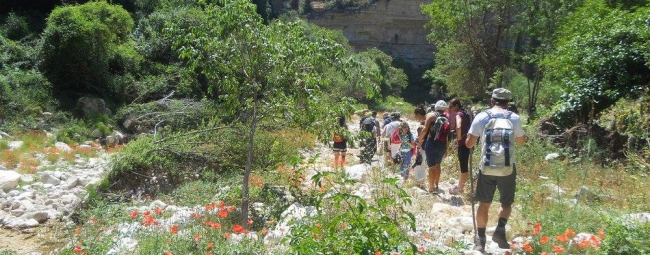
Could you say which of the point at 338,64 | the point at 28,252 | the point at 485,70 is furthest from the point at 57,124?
the point at 485,70

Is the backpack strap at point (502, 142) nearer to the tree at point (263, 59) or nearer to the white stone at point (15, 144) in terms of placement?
the tree at point (263, 59)

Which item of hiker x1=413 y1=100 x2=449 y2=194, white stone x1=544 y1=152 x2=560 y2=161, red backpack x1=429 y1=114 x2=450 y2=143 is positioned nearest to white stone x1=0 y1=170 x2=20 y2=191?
hiker x1=413 y1=100 x2=449 y2=194

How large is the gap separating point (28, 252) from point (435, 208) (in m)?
4.34

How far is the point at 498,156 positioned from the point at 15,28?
58.6 feet

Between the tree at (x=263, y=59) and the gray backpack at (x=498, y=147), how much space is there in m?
1.90

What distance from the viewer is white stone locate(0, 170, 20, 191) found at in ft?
28.0

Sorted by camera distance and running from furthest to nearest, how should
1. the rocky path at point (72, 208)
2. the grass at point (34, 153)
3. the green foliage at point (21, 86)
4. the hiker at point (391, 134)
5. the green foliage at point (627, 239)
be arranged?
the green foliage at point (21, 86)
the grass at point (34, 153)
the hiker at point (391, 134)
the rocky path at point (72, 208)
the green foliage at point (627, 239)

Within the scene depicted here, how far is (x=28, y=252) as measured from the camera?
602cm

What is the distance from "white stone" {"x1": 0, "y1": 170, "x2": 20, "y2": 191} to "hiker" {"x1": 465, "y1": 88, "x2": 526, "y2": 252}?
711cm

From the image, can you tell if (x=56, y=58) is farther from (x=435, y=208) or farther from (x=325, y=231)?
(x=325, y=231)

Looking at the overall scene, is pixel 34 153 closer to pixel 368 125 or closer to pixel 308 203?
pixel 368 125

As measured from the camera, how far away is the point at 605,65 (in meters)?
10.1

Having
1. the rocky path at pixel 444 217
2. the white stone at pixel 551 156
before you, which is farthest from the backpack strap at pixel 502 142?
the white stone at pixel 551 156

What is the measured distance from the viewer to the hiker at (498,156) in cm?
445
